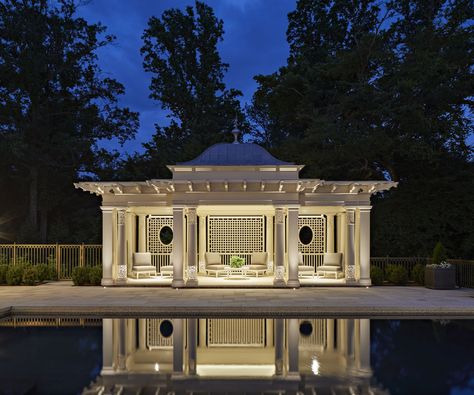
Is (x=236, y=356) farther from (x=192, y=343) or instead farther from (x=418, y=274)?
(x=418, y=274)

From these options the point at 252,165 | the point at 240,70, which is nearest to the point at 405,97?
the point at 252,165

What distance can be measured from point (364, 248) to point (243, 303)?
6.02 m

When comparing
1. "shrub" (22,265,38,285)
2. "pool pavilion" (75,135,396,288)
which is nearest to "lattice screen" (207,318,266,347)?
"pool pavilion" (75,135,396,288)

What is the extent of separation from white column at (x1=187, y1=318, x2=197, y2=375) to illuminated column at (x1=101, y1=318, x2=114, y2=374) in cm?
118

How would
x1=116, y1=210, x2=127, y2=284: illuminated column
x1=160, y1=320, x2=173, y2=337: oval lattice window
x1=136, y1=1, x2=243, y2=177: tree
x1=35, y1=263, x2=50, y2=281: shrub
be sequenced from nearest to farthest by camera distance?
1. x1=160, y1=320, x2=173, y2=337: oval lattice window
2. x1=116, y1=210, x2=127, y2=284: illuminated column
3. x1=35, y1=263, x2=50, y2=281: shrub
4. x1=136, y1=1, x2=243, y2=177: tree

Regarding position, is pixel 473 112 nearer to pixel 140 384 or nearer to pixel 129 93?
pixel 140 384

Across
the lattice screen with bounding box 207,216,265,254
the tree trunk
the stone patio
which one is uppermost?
the tree trunk

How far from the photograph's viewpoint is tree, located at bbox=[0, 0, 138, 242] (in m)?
29.3

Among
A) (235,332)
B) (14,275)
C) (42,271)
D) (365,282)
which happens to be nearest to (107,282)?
(42,271)

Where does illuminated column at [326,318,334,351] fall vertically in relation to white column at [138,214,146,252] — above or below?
below

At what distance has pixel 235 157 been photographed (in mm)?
16656

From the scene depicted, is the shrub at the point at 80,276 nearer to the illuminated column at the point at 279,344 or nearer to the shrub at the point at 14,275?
the shrub at the point at 14,275

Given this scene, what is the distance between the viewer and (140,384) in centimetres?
636

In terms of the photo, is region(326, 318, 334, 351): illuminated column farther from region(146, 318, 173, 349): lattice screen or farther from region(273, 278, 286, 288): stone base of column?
region(273, 278, 286, 288): stone base of column
